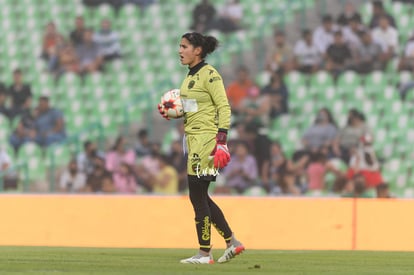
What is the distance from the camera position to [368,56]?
1767 centimetres

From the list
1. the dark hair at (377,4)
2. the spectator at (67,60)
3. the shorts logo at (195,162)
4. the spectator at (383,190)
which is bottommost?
the spectator at (383,190)

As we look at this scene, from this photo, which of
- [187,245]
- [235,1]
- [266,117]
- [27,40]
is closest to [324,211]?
[187,245]

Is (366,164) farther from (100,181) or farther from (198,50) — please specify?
(198,50)

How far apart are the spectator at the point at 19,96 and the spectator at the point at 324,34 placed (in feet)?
16.7

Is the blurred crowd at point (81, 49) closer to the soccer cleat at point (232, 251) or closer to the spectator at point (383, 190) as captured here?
the spectator at point (383, 190)

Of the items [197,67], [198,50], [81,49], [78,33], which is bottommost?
[197,67]

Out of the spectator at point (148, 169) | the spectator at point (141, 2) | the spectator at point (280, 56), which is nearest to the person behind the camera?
the spectator at point (148, 169)

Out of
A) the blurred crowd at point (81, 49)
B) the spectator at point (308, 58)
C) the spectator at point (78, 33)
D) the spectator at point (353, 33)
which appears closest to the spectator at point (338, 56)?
the spectator at point (353, 33)

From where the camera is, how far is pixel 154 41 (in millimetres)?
18609

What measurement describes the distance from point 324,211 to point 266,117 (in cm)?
432

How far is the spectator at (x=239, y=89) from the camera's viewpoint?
17.3 m

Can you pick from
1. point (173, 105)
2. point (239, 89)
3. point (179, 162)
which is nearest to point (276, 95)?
point (239, 89)

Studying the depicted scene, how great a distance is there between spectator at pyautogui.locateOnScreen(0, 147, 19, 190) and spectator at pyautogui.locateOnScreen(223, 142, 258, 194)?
3.54 m

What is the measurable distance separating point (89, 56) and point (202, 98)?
391 inches
